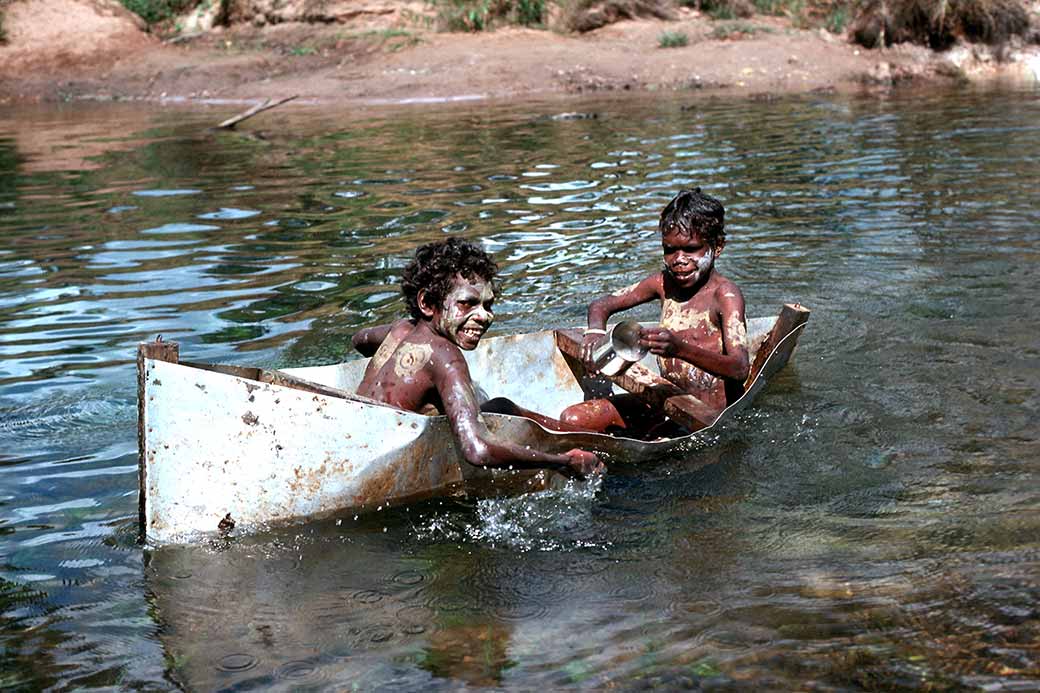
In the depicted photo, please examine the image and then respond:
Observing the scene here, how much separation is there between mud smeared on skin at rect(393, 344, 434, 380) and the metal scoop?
86 centimetres

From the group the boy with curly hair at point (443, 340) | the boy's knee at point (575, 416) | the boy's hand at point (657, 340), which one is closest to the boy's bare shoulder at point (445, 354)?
the boy with curly hair at point (443, 340)

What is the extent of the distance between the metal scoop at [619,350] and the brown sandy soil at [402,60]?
1594 centimetres

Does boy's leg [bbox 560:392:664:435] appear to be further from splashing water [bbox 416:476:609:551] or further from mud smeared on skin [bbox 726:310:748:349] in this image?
splashing water [bbox 416:476:609:551]

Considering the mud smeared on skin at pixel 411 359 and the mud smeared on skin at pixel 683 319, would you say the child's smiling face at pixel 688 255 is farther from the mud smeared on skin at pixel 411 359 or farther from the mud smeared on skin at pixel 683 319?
the mud smeared on skin at pixel 411 359

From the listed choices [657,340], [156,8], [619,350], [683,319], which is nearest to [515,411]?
[619,350]

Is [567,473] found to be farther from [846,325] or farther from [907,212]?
[907,212]

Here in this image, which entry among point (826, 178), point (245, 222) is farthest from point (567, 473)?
point (826, 178)

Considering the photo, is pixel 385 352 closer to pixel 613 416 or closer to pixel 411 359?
pixel 411 359

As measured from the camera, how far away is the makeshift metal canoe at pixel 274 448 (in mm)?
4449

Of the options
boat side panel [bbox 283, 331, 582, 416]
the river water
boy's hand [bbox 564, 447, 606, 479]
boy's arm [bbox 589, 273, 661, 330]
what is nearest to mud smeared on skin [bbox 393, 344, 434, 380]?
the river water

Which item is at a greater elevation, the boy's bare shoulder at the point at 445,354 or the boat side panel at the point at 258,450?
the boy's bare shoulder at the point at 445,354

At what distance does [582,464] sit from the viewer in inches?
195

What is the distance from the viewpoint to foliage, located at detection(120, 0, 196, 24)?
88.8ft

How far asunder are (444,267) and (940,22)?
19.6 meters
